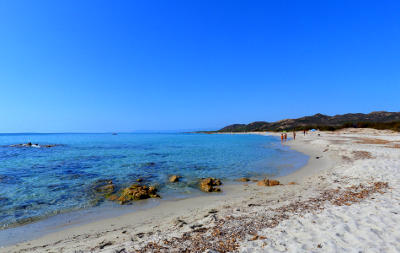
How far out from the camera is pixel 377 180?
969cm

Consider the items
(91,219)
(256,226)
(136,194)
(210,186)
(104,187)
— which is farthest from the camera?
(104,187)

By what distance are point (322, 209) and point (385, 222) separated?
5.04 ft

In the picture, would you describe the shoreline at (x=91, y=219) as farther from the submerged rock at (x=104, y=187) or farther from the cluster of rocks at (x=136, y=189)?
the submerged rock at (x=104, y=187)

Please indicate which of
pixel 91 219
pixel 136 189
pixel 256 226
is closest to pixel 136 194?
pixel 136 189

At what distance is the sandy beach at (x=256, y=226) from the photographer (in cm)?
442

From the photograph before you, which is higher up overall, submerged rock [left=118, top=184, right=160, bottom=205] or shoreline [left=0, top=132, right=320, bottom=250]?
submerged rock [left=118, top=184, right=160, bottom=205]

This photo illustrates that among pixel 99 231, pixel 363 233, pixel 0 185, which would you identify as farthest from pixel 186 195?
pixel 0 185

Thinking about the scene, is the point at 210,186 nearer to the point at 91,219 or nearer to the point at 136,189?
the point at 136,189

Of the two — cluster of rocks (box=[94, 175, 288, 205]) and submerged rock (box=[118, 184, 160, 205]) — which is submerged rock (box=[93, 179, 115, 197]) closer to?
cluster of rocks (box=[94, 175, 288, 205])

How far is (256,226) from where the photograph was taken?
5.38 m

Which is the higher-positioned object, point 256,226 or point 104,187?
point 256,226

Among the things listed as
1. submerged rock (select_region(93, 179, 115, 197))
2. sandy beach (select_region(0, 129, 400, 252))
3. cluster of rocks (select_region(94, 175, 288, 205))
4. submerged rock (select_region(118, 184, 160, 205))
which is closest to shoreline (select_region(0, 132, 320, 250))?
sandy beach (select_region(0, 129, 400, 252))

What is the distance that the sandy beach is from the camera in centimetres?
442

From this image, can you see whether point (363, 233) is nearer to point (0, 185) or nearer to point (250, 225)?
point (250, 225)
